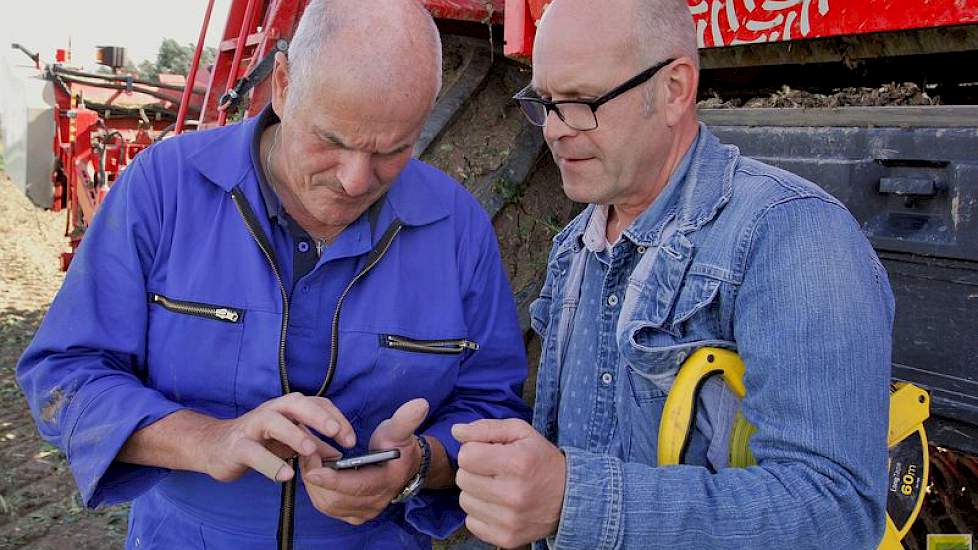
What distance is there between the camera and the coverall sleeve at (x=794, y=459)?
132 cm

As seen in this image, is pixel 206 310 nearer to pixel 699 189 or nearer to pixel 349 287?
pixel 349 287

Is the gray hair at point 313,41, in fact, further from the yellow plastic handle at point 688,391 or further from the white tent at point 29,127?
the white tent at point 29,127

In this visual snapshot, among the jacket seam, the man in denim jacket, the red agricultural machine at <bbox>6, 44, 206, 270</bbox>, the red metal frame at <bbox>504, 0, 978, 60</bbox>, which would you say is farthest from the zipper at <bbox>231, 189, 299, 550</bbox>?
the red agricultural machine at <bbox>6, 44, 206, 270</bbox>

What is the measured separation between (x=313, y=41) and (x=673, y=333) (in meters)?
0.88

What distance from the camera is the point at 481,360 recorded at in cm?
204

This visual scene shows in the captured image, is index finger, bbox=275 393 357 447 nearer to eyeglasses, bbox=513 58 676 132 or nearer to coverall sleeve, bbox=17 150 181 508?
coverall sleeve, bbox=17 150 181 508

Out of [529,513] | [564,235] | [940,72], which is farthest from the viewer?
[940,72]

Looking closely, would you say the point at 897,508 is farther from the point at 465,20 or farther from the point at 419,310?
the point at 465,20

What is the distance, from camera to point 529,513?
1337 mm

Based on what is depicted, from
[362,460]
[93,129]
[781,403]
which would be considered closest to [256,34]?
[362,460]

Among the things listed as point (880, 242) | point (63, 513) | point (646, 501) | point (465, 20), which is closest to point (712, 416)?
point (646, 501)

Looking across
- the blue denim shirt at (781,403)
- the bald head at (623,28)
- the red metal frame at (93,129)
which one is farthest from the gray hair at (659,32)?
the red metal frame at (93,129)

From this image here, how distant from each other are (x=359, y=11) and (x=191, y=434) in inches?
33.5

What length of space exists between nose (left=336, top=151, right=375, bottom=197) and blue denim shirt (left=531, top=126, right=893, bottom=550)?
664 millimetres
